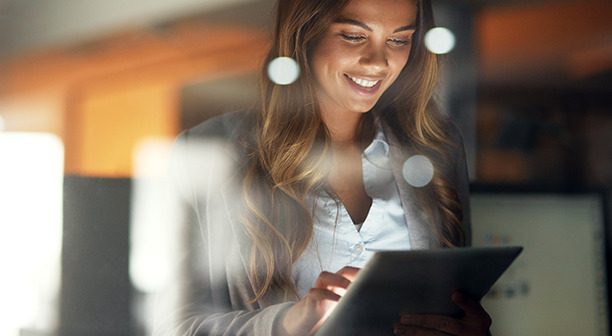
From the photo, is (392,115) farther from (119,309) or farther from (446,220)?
(119,309)

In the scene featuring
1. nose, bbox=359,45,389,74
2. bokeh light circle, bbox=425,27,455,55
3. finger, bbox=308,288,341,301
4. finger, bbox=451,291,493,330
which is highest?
bokeh light circle, bbox=425,27,455,55

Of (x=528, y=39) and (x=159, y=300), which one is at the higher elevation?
(x=528, y=39)

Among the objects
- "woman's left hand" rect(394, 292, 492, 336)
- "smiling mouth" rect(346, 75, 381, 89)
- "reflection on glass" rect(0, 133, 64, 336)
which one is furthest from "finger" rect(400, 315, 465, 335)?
"reflection on glass" rect(0, 133, 64, 336)

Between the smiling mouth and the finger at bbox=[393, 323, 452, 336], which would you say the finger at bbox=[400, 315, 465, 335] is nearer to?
the finger at bbox=[393, 323, 452, 336]

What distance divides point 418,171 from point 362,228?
83mm

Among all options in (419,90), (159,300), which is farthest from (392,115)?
(159,300)

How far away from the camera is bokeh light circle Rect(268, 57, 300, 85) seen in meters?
0.66

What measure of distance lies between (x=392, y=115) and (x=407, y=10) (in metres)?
0.10

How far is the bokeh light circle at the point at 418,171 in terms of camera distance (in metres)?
0.69

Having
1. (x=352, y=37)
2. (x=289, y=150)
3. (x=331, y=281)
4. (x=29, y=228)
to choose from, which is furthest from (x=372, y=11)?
(x=29, y=228)

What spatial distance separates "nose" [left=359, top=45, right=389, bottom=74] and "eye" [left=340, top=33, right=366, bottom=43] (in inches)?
0.4

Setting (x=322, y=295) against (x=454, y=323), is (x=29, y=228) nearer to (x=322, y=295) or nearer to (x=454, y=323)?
(x=322, y=295)

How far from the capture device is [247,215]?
65 cm

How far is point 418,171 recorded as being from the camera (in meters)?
0.69
